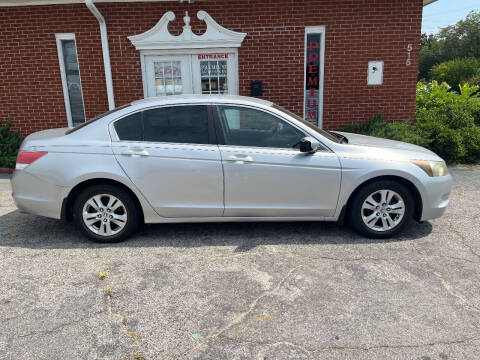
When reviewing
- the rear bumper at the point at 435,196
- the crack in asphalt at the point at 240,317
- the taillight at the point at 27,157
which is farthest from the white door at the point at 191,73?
the crack in asphalt at the point at 240,317

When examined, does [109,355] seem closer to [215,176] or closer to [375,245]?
[215,176]

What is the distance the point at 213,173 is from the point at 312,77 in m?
4.90

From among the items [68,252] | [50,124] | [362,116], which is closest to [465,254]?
[68,252]

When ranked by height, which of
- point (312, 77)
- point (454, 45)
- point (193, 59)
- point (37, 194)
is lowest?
point (37, 194)

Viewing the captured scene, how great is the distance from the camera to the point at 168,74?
814 centimetres

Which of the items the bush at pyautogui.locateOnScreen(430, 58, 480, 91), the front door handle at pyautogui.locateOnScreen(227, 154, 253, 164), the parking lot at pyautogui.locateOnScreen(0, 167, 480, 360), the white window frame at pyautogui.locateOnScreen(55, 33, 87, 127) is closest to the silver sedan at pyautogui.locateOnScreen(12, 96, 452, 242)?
the front door handle at pyautogui.locateOnScreen(227, 154, 253, 164)

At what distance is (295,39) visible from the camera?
7.99 meters

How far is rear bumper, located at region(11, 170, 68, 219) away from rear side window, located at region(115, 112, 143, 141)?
0.83 m

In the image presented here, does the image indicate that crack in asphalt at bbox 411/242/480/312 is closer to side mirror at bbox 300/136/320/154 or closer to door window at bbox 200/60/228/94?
side mirror at bbox 300/136/320/154

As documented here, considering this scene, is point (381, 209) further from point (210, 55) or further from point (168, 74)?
point (168, 74)

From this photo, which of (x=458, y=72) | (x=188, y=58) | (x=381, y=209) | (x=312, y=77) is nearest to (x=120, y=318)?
(x=381, y=209)

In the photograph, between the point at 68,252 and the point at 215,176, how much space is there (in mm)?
1743

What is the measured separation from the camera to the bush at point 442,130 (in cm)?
757

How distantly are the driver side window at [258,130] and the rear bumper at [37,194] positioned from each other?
1.86 metres
